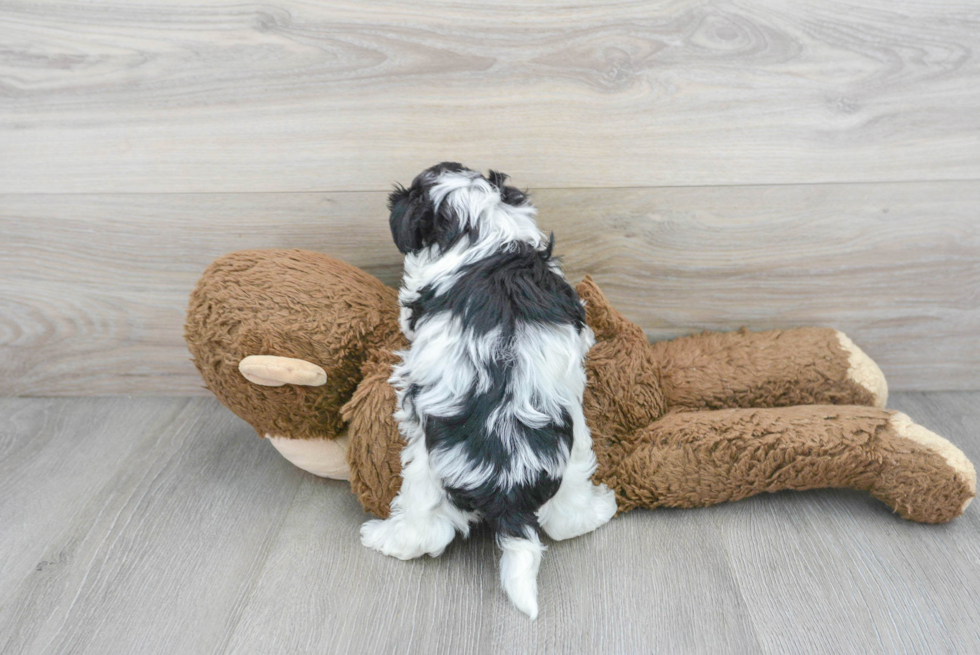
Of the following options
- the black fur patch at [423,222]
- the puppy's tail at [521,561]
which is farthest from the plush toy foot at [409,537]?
the black fur patch at [423,222]

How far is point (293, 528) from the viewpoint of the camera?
1.11 metres

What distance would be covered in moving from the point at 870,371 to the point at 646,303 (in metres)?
0.42

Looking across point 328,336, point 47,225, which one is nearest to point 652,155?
point 328,336

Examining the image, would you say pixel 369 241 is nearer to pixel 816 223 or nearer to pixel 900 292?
pixel 816 223

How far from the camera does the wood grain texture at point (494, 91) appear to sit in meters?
1.15

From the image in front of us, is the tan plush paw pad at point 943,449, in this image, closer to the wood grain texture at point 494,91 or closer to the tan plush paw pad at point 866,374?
the tan plush paw pad at point 866,374

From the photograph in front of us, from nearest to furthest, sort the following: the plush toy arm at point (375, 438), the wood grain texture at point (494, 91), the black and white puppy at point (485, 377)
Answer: the black and white puppy at point (485, 377), the plush toy arm at point (375, 438), the wood grain texture at point (494, 91)

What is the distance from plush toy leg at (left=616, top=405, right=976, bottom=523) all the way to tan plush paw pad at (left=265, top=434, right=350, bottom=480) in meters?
0.45

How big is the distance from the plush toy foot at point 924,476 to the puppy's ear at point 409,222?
0.79 meters

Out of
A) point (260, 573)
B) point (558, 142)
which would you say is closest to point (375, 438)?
point (260, 573)

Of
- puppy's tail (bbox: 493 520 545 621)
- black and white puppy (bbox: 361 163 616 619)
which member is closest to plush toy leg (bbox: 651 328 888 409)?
black and white puppy (bbox: 361 163 616 619)

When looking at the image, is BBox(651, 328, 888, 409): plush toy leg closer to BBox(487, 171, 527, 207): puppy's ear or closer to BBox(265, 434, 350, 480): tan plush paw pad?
BBox(487, 171, 527, 207): puppy's ear

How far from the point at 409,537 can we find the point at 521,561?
185 millimetres

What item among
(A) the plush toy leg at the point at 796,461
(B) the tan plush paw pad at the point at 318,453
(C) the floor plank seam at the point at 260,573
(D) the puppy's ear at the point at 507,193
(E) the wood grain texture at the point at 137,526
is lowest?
(E) the wood grain texture at the point at 137,526
